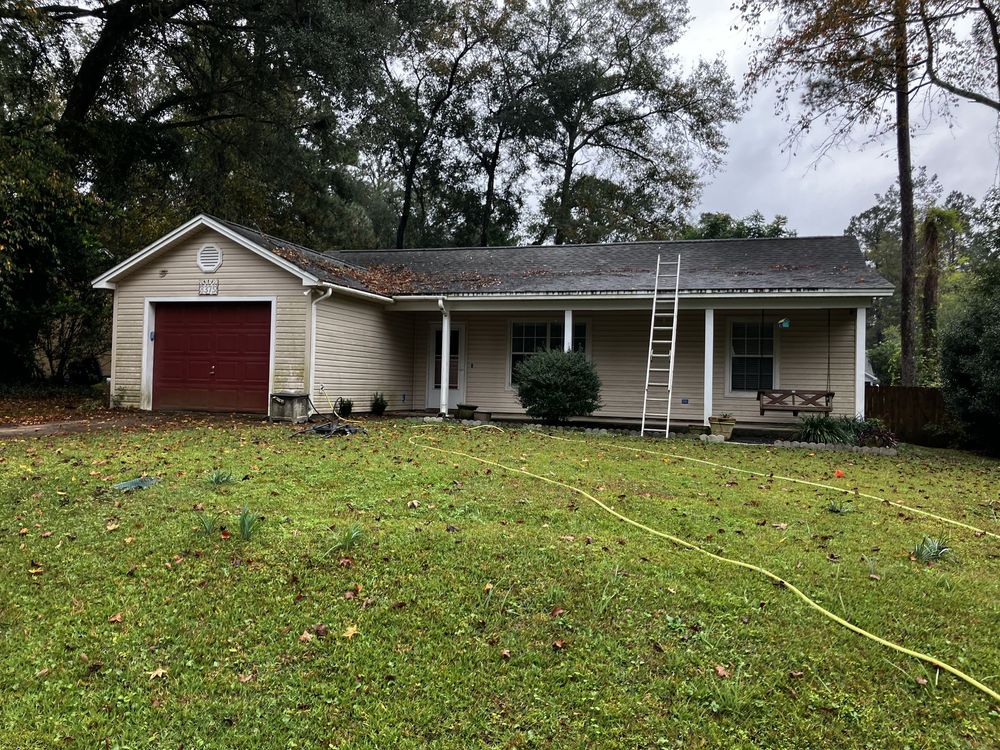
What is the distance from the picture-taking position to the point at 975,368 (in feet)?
37.4

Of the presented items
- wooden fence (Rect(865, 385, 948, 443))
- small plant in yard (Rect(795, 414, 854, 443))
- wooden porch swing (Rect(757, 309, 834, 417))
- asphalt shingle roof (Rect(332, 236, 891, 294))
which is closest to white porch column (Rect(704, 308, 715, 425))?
asphalt shingle roof (Rect(332, 236, 891, 294))

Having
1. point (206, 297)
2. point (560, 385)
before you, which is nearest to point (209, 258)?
point (206, 297)

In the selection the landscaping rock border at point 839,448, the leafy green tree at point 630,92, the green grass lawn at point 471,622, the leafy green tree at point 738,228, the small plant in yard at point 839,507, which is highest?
the leafy green tree at point 630,92

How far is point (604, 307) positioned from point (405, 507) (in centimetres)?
886

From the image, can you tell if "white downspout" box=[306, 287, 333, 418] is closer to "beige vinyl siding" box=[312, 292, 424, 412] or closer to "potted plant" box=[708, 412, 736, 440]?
"beige vinyl siding" box=[312, 292, 424, 412]

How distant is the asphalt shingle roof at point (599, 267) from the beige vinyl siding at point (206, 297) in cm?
54

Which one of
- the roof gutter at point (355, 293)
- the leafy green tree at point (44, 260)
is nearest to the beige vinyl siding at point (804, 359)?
the roof gutter at point (355, 293)

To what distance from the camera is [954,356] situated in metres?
12.1

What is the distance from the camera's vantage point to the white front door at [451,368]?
15.6 metres

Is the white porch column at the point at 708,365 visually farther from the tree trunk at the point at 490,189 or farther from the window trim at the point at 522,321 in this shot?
the tree trunk at the point at 490,189

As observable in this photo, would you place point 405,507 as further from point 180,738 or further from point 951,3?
point 951,3

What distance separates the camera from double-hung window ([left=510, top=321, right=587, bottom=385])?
1509cm

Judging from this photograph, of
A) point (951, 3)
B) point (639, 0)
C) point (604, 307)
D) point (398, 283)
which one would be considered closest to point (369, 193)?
point (639, 0)

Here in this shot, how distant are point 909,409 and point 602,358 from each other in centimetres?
746
